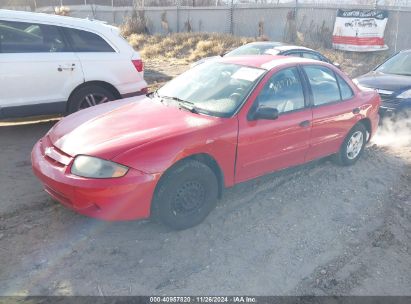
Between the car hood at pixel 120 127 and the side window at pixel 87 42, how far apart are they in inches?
86.7

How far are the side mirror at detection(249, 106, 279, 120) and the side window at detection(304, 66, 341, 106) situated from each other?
98cm

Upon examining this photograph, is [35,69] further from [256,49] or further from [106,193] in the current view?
[256,49]

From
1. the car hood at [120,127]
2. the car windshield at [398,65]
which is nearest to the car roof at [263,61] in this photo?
the car hood at [120,127]

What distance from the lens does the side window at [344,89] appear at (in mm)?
5160

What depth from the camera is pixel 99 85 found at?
21.0 feet

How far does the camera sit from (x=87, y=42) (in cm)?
631

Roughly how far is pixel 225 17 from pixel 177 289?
59.7 feet

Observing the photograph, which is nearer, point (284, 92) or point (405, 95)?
point (284, 92)

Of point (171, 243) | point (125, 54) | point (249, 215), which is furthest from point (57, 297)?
point (125, 54)

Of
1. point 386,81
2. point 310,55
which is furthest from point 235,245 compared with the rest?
point 310,55

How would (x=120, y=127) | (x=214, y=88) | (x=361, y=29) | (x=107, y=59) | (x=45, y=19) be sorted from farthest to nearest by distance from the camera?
(x=361, y=29) → (x=107, y=59) → (x=45, y=19) → (x=214, y=88) → (x=120, y=127)

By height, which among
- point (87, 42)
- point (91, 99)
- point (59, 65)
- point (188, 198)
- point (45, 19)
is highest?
point (45, 19)

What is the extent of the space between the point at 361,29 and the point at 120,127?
554 inches

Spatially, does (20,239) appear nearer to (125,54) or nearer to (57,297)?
(57,297)
